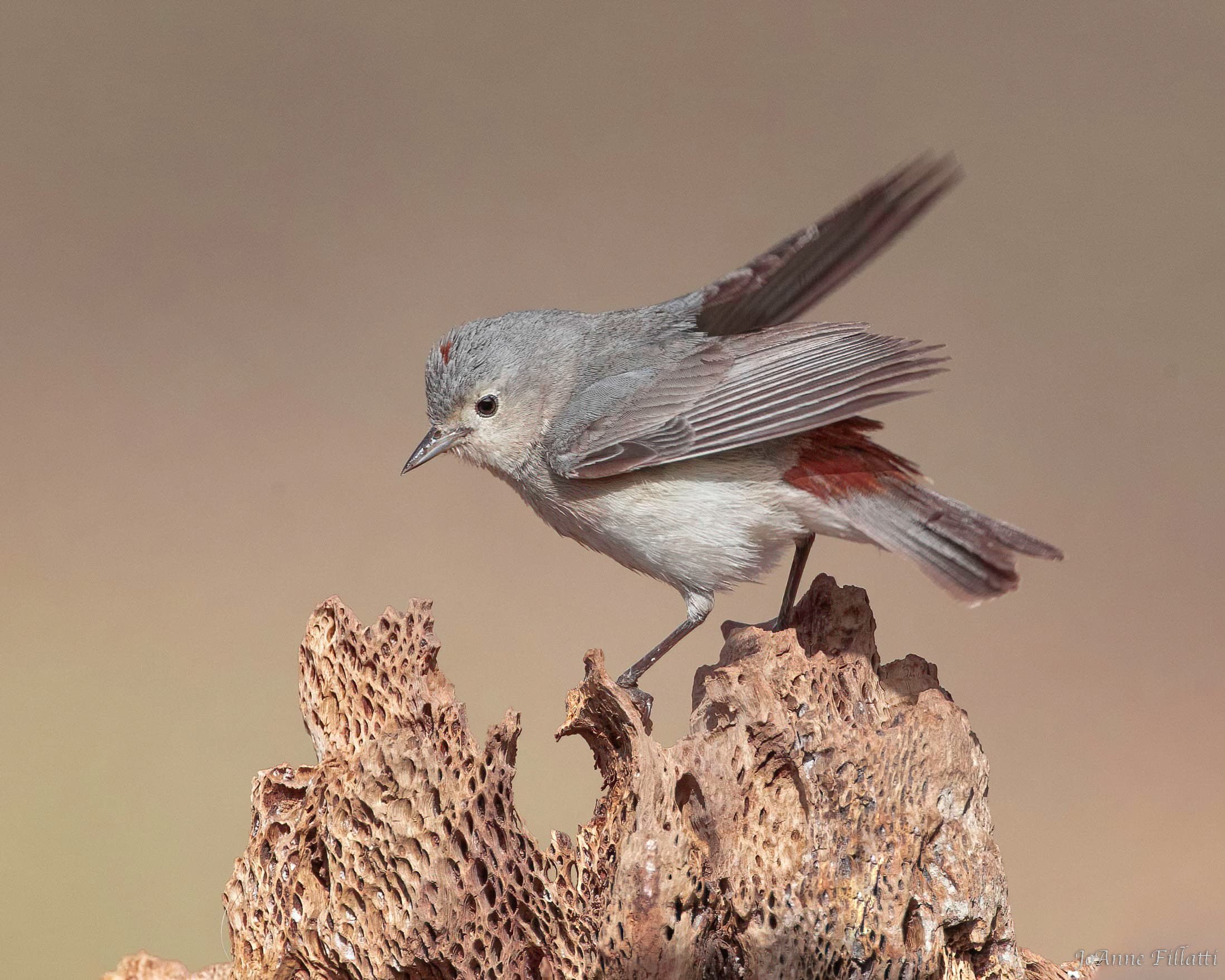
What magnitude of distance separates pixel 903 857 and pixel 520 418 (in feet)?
4.35

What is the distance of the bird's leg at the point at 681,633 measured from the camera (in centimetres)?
287

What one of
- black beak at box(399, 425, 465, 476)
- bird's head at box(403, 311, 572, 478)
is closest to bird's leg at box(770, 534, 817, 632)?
bird's head at box(403, 311, 572, 478)

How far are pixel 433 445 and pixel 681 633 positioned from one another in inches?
29.6

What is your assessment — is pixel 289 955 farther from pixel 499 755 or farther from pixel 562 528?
pixel 562 528

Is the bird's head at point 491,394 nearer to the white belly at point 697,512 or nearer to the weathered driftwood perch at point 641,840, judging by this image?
the white belly at point 697,512

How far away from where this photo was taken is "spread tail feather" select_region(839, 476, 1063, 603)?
251 centimetres

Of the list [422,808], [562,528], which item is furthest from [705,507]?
[422,808]

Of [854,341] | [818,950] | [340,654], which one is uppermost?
[854,341]

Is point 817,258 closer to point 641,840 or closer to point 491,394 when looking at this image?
point 491,394

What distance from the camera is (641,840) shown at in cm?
213

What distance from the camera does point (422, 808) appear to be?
212cm
